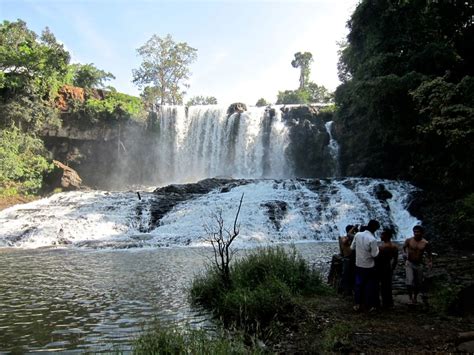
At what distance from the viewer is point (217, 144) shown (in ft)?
124

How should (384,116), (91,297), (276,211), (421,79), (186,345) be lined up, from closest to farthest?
(186,345)
(91,297)
(421,79)
(276,211)
(384,116)

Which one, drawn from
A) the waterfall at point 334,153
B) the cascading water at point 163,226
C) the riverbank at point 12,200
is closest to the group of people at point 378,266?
the cascading water at point 163,226

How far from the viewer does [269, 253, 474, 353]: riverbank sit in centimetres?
507

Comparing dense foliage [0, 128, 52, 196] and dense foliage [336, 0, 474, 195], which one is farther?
dense foliage [0, 128, 52, 196]

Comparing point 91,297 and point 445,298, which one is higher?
point 445,298

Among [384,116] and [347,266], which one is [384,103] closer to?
[384,116]

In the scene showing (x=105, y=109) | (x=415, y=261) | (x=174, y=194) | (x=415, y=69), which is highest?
(x=105, y=109)

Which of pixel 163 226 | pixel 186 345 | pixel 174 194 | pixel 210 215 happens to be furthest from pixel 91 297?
pixel 174 194

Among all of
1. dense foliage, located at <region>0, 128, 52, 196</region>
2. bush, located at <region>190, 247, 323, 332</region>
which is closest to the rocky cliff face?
dense foliage, located at <region>0, 128, 52, 196</region>

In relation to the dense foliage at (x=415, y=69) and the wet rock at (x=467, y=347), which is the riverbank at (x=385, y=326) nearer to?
the wet rock at (x=467, y=347)

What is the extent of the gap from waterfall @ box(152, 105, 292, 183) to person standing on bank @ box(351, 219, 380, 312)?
2886 centimetres

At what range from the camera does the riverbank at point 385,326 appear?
5066mm

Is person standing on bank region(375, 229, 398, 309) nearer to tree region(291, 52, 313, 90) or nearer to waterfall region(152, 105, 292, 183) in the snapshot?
waterfall region(152, 105, 292, 183)

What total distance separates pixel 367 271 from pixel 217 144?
31545 mm
